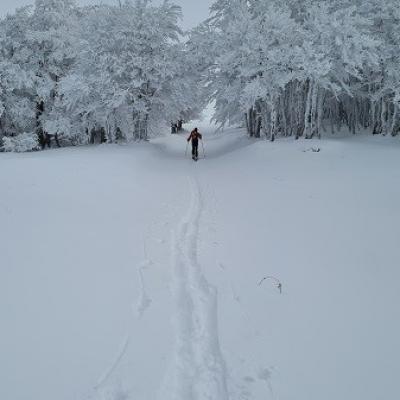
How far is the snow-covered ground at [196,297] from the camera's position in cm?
363

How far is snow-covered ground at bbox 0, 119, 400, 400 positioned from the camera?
3.63 m

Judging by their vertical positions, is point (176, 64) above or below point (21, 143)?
above

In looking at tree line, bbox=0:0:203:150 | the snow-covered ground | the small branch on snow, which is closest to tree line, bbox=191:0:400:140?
tree line, bbox=0:0:203:150

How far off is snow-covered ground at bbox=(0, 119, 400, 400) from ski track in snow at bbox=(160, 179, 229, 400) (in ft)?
0.06

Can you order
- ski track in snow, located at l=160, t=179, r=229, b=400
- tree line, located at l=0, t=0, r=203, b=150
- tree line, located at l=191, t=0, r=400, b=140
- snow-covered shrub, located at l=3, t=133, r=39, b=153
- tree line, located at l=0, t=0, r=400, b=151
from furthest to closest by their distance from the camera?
snow-covered shrub, located at l=3, t=133, r=39, b=153 → tree line, located at l=0, t=0, r=203, b=150 → tree line, located at l=0, t=0, r=400, b=151 → tree line, located at l=191, t=0, r=400, b=140 → ski track in snow, located at l=160, t=179, r=229, b=400

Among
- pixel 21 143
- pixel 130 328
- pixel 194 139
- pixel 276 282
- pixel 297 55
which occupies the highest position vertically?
pixel 297 55

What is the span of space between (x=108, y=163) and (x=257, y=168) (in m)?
7.65

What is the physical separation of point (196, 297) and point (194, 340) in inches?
40.4

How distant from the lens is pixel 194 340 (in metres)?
4.29

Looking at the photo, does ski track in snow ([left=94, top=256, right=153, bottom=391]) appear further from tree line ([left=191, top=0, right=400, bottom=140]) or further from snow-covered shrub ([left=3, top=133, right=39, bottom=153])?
snow-covered shrub ([left=3, top=133, right=39, bottom=153])

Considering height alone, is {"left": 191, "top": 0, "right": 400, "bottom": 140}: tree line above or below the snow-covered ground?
above

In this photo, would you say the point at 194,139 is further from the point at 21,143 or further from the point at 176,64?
the point at 21,143

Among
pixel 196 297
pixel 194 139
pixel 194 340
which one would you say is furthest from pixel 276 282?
pixel 194 139

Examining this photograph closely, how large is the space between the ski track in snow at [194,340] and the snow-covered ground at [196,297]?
0.06 feet
